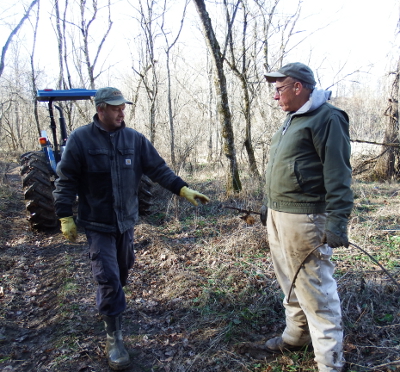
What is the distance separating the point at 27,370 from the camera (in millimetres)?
2580

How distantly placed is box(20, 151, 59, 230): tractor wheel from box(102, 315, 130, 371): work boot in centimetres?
380

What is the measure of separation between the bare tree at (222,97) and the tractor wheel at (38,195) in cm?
357

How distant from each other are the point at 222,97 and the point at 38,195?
405 centimetres

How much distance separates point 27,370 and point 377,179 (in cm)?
981

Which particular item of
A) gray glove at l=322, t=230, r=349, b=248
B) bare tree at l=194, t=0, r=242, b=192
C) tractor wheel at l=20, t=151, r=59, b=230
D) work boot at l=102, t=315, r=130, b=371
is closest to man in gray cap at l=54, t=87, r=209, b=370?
work boot at l=102, t=315, r=130, b=371

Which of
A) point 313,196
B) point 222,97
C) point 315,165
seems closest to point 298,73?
point 315,165

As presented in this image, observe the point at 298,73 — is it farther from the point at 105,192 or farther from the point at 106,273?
the point at 106,273

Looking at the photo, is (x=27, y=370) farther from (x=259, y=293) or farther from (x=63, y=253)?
(x=63, y=253)

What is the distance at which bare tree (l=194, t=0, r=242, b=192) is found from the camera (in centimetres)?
641

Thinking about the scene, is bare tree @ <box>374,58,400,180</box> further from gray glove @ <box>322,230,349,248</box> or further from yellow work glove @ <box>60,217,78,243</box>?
yellow work glove @ <box>60,217,78,243</box>

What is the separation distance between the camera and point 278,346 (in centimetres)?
254

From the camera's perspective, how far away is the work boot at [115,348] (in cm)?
253

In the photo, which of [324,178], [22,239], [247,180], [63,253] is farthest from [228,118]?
[324,178]

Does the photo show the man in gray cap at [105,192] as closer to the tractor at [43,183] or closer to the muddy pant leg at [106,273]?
the muddy pant leg at [106,273]
